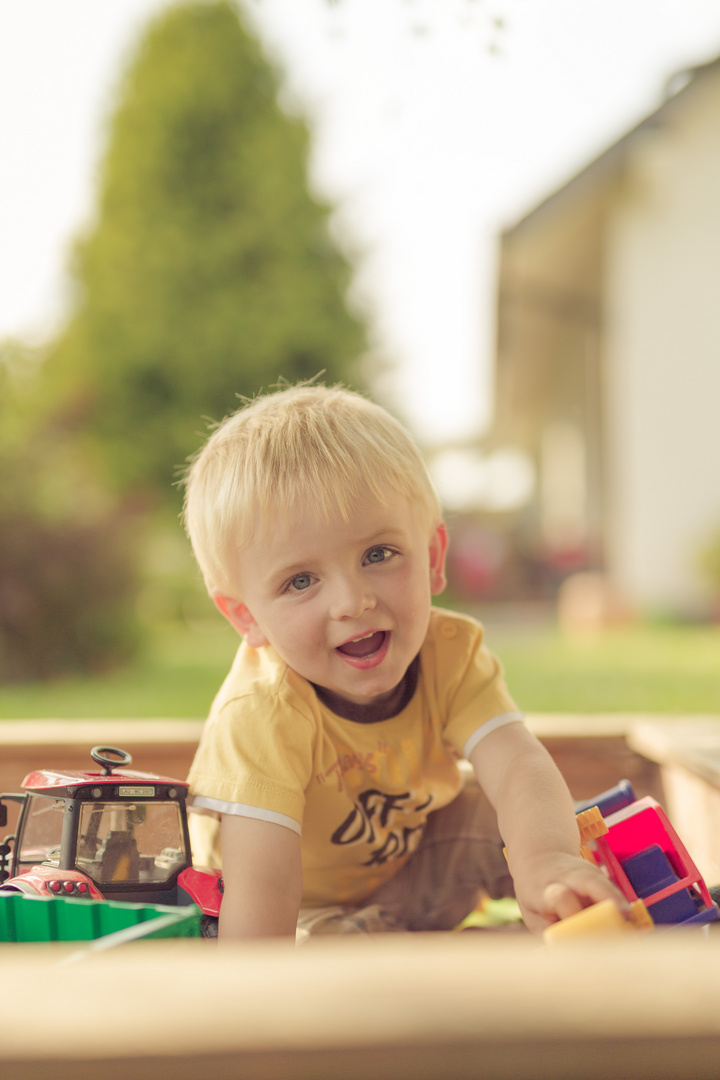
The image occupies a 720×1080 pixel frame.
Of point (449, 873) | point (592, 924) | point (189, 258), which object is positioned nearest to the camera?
point (592, 924)

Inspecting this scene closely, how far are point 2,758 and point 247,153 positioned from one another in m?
14.2

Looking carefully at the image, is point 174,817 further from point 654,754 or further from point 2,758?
point 654,754

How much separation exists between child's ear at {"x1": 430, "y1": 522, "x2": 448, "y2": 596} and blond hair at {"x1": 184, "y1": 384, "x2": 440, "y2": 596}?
3 cm

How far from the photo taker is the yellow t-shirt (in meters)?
1.16


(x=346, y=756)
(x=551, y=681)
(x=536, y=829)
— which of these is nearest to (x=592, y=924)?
(x=536, y=829)

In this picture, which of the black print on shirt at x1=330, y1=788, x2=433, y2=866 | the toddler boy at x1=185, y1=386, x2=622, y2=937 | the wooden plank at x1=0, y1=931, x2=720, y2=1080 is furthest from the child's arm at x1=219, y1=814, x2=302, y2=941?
the wooden plank at x1=0, y1=931, x2=720, y2=1080

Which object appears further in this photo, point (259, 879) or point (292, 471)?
point (292, 471)

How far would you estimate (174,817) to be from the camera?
1166mm

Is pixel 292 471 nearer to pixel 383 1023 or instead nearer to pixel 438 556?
pixel 438 556

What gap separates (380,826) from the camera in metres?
1.33

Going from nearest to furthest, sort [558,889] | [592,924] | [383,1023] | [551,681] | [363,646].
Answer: [383,1023]
[592,924]
[558,889]
[363,646]
[551,681]

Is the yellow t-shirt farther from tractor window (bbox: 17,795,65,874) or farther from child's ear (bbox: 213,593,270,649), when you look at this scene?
tractor window (bbox: 17,795,65,874)

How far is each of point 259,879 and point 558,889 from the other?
1.17ft

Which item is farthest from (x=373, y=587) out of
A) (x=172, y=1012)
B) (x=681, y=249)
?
(x=681, y=249)
